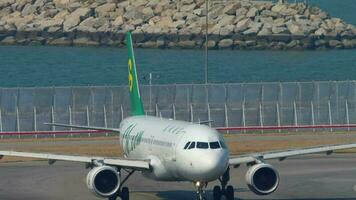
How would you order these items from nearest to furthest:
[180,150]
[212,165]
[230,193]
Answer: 1. [212,165]
2. [180,150]
3. [230,193]

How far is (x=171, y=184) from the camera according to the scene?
65125 millimetres

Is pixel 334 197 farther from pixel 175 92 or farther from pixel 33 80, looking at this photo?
pixel 33 80

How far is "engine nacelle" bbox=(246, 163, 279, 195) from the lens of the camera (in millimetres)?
53875

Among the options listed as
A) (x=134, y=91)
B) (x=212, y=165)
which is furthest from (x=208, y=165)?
(x=134, y=91)

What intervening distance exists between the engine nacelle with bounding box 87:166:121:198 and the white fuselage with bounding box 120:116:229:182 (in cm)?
231

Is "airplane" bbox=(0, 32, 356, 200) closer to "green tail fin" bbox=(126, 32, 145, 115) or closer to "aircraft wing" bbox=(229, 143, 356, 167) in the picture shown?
"aircraft wing" bbox=(229, 143, 356, 167)

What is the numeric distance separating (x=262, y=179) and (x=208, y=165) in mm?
4152

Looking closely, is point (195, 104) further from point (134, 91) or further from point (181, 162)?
point (181, 162)

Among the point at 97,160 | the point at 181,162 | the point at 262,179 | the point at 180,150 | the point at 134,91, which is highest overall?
the point at 134,91

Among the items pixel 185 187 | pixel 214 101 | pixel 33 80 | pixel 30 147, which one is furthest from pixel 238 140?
pixel 33 80

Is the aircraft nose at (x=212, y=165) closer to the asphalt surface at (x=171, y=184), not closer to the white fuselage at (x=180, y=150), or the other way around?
the white fuselage at (x=180, y=150)

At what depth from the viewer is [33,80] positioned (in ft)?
601

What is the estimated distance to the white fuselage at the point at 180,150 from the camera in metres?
51.2

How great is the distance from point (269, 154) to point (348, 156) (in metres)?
24.5
